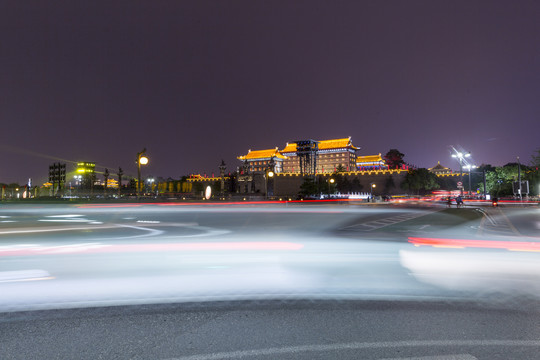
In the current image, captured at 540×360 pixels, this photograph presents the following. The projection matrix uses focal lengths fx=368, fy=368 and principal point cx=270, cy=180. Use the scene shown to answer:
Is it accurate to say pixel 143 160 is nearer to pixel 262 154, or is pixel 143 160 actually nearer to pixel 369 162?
pixel 262 154

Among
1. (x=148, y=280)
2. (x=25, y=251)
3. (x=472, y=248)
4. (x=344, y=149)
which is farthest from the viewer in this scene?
(x=344, y=149)

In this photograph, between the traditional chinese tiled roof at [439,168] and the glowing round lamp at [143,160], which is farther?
the traditional chinese tiled roof at [439,168]

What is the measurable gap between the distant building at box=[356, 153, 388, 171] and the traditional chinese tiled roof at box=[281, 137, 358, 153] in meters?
7.77

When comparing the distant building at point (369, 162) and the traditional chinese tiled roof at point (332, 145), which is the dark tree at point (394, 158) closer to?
the distant building at point (369, 162)

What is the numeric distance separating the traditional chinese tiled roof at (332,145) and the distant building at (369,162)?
7.77 m

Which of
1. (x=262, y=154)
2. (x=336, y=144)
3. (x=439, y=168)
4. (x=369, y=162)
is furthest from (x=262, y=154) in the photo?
(x=439, y=168)

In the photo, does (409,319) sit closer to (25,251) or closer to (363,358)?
(363,358)

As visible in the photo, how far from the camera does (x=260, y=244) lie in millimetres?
9969

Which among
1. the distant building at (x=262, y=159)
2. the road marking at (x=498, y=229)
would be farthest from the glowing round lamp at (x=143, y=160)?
the distant building at (x=262, y=159)

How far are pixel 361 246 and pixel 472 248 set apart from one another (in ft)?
9.25

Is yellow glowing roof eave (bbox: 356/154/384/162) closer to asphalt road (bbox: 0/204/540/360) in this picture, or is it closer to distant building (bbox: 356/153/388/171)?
distant building (bbox: 356/153/388/171)

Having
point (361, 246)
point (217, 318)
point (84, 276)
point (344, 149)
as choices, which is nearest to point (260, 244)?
point (361, 246)

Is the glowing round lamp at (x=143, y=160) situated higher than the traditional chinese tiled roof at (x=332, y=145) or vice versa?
the traditional chinese tiled roof at (x=332, y=145)

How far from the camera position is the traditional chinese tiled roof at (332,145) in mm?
180250
